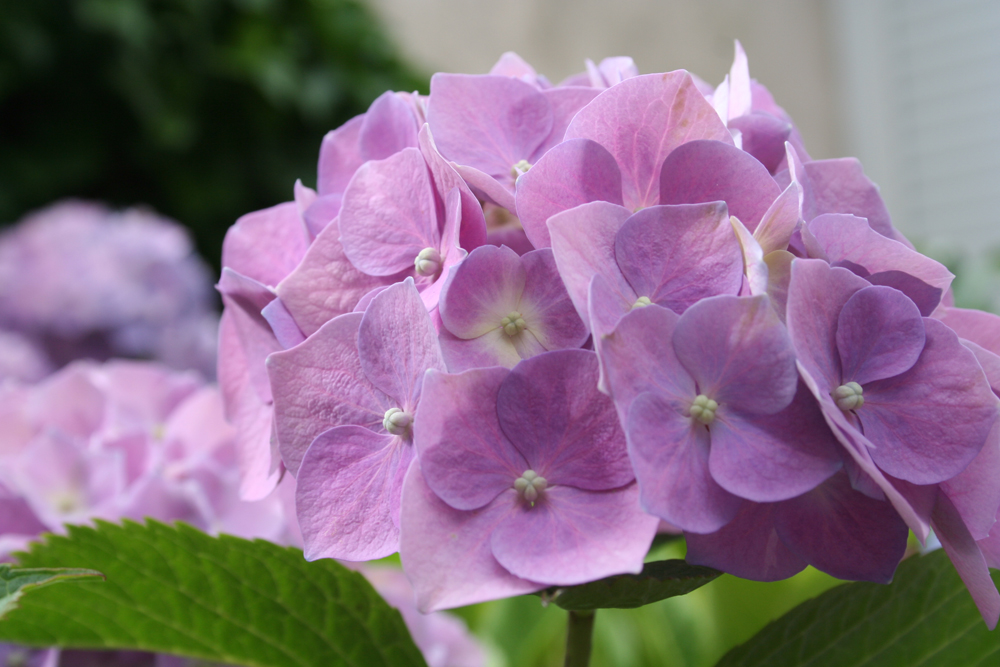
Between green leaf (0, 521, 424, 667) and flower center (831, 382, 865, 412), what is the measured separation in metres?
0.19

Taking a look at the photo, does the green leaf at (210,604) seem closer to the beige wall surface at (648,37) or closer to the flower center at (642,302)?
the flower center at (642,302)

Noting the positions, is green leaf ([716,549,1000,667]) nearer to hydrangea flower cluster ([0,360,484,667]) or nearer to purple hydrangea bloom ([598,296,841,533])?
purple hydrangea bloom ([598,296,841,533])

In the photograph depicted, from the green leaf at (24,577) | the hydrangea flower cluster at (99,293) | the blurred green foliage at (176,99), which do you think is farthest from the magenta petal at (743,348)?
the blurred green foliage at (176,99)

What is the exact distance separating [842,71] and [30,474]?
3934 millimetres

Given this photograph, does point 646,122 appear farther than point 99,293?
No

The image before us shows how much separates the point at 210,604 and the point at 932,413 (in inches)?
10.3

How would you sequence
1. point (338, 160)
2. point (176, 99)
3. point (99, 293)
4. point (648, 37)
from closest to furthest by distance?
point (338, 160)
point (99, 293)
point (176, 99)
point (648, 37)

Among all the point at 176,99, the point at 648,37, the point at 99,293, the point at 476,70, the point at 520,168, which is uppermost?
the point at 520,168

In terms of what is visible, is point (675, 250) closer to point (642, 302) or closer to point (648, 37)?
point (642, 302)

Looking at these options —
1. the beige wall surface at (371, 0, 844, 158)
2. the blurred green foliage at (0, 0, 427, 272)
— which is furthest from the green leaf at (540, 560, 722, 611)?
the beige wall surface at (371, 0, 844, 158)

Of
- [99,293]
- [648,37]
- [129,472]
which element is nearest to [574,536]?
[129,472]

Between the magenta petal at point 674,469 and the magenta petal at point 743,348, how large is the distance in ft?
0.05

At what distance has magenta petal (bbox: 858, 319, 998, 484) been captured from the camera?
236 mm

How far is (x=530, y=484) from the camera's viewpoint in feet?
0.78
